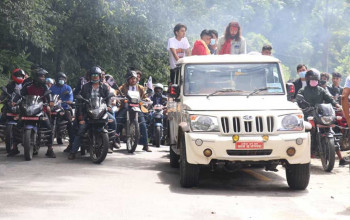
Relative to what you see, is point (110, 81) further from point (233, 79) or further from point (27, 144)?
point (233, 79)

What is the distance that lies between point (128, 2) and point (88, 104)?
1698cm

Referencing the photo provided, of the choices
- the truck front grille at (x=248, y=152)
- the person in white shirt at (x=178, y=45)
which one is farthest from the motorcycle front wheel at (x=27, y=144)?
the truck front grille at (x=248, y=152)

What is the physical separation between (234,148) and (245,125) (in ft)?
1.20

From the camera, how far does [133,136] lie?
17.3 metres

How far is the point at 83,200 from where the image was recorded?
400 inches

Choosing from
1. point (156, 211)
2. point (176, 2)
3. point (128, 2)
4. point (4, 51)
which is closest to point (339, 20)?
point (176, 2)

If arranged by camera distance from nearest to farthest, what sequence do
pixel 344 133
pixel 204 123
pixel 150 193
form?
1. pixel 150 193
2. pixel 204 123
3. pixel 344 133

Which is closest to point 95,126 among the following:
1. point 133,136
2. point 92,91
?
point 92,91

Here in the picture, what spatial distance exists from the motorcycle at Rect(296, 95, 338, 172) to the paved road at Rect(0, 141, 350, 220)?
285mm

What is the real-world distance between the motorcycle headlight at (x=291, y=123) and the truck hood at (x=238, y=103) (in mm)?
162

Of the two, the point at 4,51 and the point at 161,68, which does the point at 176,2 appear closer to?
the point at 161,68

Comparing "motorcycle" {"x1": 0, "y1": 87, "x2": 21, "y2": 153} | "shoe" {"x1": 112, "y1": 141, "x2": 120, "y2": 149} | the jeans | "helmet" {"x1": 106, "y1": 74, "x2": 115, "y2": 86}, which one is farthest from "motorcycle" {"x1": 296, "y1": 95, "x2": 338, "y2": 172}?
"motorcycle" {"x1": 0, "y1": 87, "x2": 21, "y2": 153}

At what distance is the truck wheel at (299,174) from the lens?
11625 mm

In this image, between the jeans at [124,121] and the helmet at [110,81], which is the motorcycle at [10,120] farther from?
the helmet at [110,81]
